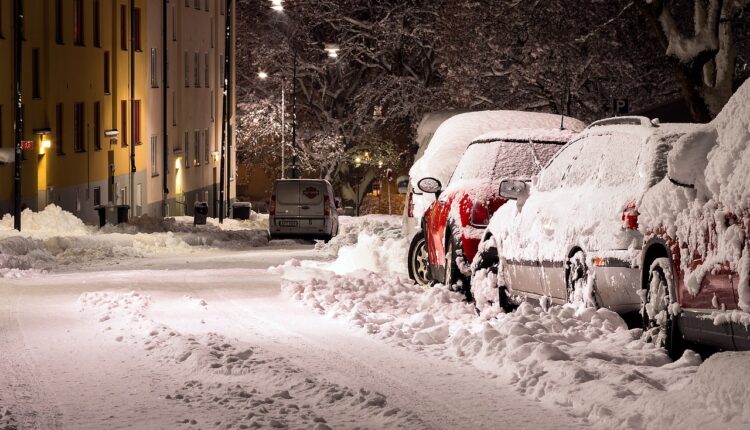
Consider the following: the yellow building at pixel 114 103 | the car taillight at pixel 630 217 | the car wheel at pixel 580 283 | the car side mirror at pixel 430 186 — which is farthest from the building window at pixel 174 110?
the car taillight at pixel 630 217

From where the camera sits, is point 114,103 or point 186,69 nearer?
point 114,103

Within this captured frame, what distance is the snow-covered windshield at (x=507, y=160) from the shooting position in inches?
642

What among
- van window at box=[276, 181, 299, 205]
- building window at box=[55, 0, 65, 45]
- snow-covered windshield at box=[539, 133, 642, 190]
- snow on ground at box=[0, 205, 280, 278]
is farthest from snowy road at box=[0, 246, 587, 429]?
building window at box=[55, 0, 65, 45]

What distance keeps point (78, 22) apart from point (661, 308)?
125ft

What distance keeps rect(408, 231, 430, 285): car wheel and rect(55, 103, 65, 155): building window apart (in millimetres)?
26677

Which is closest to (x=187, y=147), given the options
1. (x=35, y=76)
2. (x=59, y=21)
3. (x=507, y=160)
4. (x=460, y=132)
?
(x=59, y=21)

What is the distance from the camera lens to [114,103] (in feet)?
164

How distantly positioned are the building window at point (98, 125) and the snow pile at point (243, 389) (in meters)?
35.2

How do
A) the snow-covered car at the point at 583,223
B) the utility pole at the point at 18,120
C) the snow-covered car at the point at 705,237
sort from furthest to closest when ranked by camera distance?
the utility pole at the point at 18,120 → the snow-covered car at the point at 583,223 → the snow-covered car at the point at 705,237

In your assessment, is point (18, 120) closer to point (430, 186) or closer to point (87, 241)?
point (87, 241)

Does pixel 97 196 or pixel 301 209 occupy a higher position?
pixel 97 196

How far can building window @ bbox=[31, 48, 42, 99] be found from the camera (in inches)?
1619

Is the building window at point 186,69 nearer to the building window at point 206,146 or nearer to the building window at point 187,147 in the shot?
the building window at point 187,147

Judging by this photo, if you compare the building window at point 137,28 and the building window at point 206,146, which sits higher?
the building window at point 137,28
